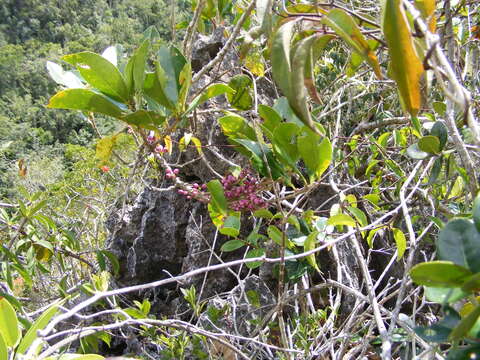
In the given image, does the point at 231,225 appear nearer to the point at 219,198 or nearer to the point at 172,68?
the point at 219,198

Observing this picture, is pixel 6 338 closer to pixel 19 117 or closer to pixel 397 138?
pixel 397 138

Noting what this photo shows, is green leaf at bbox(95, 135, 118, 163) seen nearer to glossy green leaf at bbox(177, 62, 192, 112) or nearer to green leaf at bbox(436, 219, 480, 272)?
glossy green leaf at bbox(177, 62, 192, 112)

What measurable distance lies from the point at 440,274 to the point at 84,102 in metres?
0.58

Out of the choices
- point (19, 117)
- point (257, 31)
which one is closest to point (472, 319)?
point (257, 31)

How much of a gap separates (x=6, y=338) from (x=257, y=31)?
1.85 feet

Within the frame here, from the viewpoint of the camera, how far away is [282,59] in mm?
364

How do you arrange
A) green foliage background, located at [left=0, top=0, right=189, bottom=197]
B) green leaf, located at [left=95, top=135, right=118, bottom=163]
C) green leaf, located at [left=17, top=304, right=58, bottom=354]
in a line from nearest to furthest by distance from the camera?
green leaf, located at [left=17, top=304, right=58, bottom=354]
green leaf, located at [left=95, top=135, right=118, bottom=163]
green foliage background, located at [left=0, top=0, right=189, bottom=197]

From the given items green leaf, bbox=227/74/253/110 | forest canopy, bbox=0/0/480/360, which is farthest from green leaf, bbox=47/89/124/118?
green leaf, bbox=227/74/253/110

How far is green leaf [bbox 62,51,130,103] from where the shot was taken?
2.15 feet

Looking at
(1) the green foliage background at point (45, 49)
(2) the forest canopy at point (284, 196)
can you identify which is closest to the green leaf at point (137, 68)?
(2) the forest canopy at point (284, 196)

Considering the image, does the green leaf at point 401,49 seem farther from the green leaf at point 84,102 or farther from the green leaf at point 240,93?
the green leaf at point 240,93

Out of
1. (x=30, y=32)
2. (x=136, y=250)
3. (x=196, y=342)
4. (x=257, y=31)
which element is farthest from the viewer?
(x=30, y=32)

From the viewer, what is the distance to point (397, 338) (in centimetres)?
84

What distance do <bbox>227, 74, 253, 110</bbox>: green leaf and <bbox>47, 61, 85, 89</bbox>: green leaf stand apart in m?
0.34
